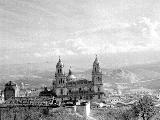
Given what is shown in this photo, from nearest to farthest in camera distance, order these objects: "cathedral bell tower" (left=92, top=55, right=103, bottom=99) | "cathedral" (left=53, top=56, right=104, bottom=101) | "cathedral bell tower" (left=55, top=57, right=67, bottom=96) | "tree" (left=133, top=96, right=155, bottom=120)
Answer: "tree" (left=133, top=96, right=155, bottom=120) → "cathedral" (left=53, top=56, right=104, bottom=101) → "cathedral bell tower" (left=92, top=55, right=103, bottom=99) → "cathedral bell tower" (left=55, top=57, right=67, bottom=96)

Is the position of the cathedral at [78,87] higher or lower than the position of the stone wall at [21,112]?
higher

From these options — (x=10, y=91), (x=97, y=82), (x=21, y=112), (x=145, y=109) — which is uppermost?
(x=97, y=82)

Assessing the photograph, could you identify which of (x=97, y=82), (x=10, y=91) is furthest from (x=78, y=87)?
(x=10, y=91)

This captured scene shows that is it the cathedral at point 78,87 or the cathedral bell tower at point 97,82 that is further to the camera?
the cathedral bell tower at point 97,82

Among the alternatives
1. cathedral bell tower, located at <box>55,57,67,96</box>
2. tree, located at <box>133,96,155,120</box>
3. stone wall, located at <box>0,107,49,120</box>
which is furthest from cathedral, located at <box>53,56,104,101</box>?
tree, located at <box>133,96,155,120</box>

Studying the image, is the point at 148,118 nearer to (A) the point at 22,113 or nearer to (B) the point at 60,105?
(B) the point at 60,105

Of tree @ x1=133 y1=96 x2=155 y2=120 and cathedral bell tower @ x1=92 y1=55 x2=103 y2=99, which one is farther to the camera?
cathedral bell tower @ x1=92 y1=55 x2=103 y2=99

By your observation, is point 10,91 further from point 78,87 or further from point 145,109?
point 145,109

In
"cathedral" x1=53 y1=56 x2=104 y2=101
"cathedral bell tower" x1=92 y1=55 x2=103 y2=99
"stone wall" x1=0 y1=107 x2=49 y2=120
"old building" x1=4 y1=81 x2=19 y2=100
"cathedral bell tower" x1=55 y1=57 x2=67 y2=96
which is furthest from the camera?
"old building" x1=4 y1=81 x2=19 y2=100

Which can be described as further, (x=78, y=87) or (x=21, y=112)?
(x=78, y=87)

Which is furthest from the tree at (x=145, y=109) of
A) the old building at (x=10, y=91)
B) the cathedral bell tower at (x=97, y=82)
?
the old building at (x=10, y=91)

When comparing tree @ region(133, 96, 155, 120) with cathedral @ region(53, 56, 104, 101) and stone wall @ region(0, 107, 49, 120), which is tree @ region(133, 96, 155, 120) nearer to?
stone wall @ region(0, 107, 49, 120)

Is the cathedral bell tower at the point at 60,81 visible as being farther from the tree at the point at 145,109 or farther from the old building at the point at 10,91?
the tree at the point at 145,109
